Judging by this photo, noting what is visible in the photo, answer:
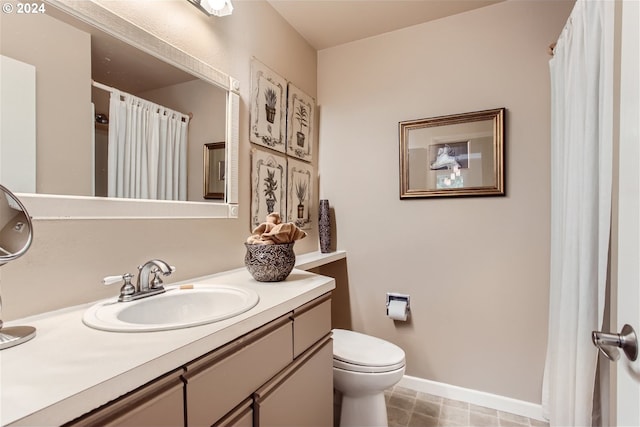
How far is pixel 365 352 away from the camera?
5.12 feet

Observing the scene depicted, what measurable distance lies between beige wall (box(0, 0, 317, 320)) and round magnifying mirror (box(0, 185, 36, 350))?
157mm

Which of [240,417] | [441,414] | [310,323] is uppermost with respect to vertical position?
[310,323]

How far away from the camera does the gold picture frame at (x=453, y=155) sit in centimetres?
180

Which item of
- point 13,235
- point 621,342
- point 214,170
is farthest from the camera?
point 214,170

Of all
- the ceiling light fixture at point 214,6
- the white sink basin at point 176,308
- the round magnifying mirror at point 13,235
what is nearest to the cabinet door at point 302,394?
the white sink basin at point 176,308

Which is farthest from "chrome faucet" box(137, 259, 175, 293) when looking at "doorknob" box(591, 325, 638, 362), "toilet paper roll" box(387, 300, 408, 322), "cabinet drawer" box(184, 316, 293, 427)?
"toilet paper roll" box(387, 300, 408, 322)

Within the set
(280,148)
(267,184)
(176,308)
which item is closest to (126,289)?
(176,308)

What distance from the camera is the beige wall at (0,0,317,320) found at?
863 millimetres

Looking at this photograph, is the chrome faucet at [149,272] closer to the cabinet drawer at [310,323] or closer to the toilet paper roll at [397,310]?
the cabinet drawer at [310,323]

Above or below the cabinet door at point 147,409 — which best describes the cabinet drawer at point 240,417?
below

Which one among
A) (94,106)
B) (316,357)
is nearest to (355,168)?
(316,357)

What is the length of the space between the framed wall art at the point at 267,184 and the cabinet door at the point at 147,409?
3.53 feet

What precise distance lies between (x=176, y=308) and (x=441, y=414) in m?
1.66

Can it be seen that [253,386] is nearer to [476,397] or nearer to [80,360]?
[80,360]
